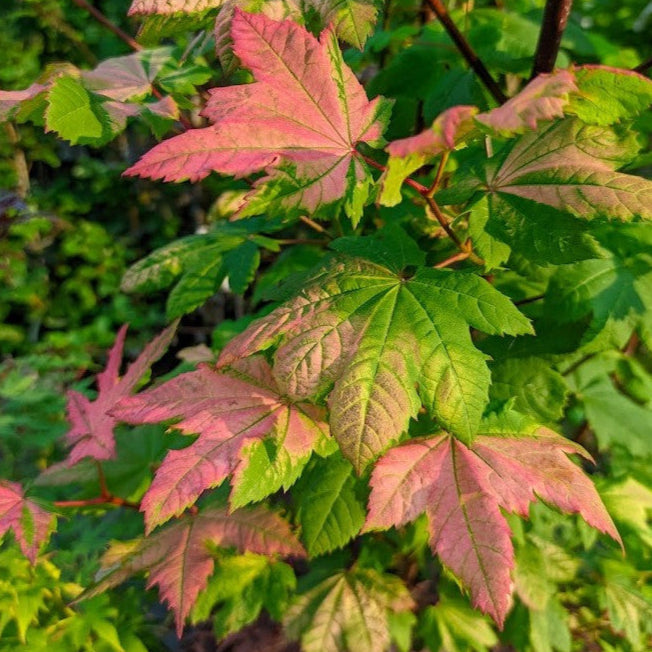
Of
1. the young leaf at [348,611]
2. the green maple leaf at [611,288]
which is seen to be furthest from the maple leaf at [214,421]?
the young leaf at [348,611]

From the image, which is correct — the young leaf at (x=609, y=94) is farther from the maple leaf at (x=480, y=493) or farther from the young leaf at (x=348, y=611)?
the young leaf at (x=348, y=611)

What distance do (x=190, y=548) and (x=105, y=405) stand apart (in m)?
0.35

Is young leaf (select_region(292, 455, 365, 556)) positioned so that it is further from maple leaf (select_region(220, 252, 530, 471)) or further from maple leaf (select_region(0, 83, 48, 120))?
maple leaf (select_region(0, 83, 48, 120))

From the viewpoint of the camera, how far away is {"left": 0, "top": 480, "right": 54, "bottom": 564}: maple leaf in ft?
3.22

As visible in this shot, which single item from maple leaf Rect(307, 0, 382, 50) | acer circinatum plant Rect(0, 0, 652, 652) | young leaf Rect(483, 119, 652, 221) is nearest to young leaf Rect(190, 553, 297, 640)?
acer circinatum plant Rect(0, 0, 652, 652)

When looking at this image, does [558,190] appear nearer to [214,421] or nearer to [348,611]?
[214,421]

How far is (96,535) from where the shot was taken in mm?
1688

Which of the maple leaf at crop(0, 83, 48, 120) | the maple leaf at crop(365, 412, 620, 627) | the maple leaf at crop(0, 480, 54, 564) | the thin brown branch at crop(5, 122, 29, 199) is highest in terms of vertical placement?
the maple leaf at crop(0, 83, 48, 120)

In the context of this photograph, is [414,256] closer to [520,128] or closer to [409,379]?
[409,379]

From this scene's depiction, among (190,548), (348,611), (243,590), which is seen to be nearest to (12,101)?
(190,548)

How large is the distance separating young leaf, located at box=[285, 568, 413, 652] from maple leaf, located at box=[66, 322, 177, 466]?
529 millimetres

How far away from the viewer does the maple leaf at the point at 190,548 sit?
1013mm

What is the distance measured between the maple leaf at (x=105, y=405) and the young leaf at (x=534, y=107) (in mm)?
729

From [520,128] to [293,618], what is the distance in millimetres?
1094
